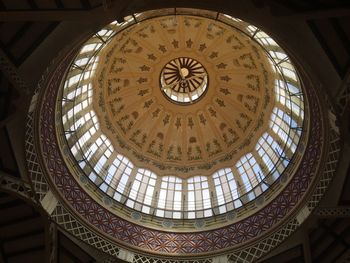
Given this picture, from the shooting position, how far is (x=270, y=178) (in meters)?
22.4

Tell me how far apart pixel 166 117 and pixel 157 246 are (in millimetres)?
11976

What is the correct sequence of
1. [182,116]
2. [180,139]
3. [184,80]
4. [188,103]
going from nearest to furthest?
1. [180,139]
2. [184,80]
3. [188,103]
4. [182,116]

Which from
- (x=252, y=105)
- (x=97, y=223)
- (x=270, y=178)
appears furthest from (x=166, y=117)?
(x=97, y=223)

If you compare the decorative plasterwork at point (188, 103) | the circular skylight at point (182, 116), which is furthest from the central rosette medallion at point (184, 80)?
the decorative plasterwork at point (188, 103)

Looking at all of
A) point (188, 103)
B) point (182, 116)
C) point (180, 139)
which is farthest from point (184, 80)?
point (180, 139)

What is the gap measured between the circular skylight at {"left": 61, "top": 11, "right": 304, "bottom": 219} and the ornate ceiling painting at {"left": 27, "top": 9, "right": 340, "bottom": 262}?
0.25 ft

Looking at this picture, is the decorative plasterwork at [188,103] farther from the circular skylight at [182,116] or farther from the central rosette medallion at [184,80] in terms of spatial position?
the central rosette medallion at [184,80]

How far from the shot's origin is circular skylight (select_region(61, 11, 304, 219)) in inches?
899

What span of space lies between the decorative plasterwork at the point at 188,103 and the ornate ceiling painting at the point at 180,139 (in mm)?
78

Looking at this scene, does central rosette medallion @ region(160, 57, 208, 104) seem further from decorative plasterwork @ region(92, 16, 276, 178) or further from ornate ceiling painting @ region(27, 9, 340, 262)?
decorative plasterwork @ region(92, 16, 276, 178)

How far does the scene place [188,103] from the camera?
3038 centimetres

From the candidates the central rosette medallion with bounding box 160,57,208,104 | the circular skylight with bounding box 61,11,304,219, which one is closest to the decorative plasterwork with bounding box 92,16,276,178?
the circular skylight with bounding box 61,11,304,219

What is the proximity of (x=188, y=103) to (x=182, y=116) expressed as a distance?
105cm

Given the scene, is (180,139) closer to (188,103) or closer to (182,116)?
(182,116)
